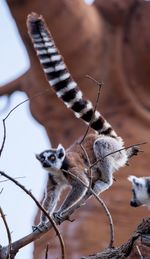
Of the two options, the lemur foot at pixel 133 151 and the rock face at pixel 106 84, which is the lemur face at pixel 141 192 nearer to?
the lemur foot at pixel 133 151

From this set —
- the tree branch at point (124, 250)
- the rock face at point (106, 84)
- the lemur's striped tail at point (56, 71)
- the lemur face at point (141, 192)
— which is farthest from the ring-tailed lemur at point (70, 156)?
the rock face at point (106, 84)

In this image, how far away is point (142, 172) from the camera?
7.97m

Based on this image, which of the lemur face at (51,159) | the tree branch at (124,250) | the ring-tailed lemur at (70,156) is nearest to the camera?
the tree branch at (124,250)

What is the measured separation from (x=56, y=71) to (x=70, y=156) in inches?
23.2

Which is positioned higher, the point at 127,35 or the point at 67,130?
the point at 127,35

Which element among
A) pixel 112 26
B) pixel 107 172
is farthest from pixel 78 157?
pixel 112 26

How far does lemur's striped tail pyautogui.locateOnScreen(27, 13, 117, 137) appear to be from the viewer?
14.8ft

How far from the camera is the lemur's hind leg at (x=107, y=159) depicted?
5.00 m

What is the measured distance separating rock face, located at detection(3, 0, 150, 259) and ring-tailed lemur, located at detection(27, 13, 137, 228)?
7.68ft

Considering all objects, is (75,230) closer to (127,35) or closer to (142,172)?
(142,172)

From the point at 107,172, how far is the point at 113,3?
3360 millimetres

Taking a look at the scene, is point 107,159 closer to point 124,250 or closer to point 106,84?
point 124,250

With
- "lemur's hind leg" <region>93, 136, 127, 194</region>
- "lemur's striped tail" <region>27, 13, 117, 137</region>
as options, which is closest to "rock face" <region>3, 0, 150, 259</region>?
"lemur's hind leg" <region>93, 136, 127, 194</region>

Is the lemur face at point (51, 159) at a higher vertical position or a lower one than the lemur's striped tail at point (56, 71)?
lower
